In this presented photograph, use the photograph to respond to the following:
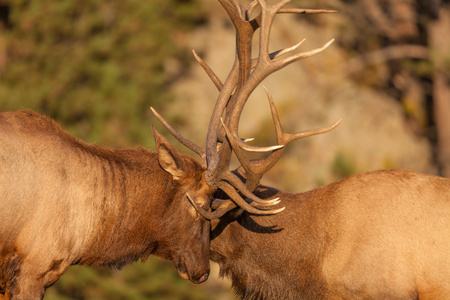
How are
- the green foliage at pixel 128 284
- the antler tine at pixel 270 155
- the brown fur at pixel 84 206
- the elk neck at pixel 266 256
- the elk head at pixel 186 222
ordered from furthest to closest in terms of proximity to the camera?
the green foliage at pixel 128 284 → the elk neck at pixel 266 256 → the elk head at pixel 186 222 → the antler tine at pixel 270 155 → the brown fur at pixel 84 206

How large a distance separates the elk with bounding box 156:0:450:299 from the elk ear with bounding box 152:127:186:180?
12.1 inches

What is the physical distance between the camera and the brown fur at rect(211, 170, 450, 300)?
7.08m

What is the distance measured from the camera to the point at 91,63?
21.2 m

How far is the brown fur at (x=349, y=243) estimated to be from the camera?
7078 millimetres

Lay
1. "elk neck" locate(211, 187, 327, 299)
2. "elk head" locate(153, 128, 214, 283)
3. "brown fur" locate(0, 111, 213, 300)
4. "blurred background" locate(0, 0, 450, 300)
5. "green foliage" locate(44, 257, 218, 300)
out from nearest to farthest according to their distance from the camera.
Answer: "brown fur" locate(0, 111, 213, 300), "elk head" locate(153, 128, 214, 283), "elk neck" locate(211, 187, 327, 299), "green foliage" locate(44, 257, 218, 300), "blurred background" locate(0, 0, 450, 300)

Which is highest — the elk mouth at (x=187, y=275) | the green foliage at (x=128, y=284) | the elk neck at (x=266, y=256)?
the elk mouth at (x=187, y=275)

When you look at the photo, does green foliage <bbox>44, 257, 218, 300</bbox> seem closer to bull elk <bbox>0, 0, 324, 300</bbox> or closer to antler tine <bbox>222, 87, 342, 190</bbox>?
bull elk <bbox>0, 0, 324, 300</bbox>

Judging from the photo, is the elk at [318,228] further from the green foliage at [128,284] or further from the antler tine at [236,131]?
the green foliage at [128,284]

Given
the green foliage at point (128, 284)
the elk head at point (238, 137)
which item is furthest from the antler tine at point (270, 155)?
the green foliage at point (128, 284)

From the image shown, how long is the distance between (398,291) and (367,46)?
19.2 m

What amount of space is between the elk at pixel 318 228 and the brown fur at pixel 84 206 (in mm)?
359

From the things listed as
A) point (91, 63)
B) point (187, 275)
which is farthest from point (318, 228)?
point (91, 63)

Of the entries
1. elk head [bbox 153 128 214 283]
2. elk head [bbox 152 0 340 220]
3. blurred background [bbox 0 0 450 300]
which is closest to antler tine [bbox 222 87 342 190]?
elk head [bbox 152 0 340 220]

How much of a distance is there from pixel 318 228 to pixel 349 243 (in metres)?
0.39
